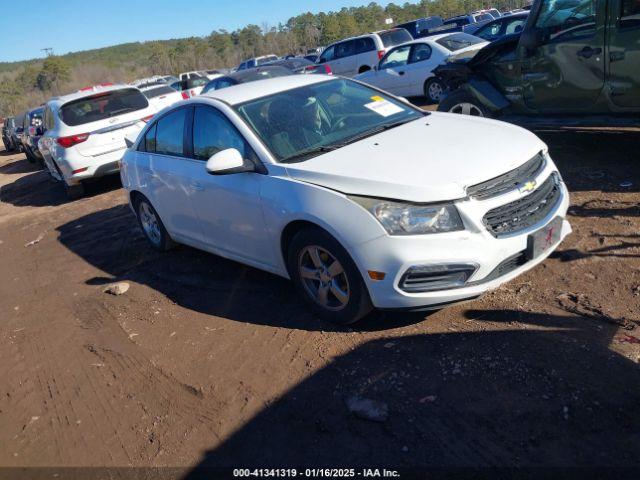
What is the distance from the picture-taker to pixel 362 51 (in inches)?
690

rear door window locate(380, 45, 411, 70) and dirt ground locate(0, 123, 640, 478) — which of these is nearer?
dirt ground locate(0, 123, 640, 478)

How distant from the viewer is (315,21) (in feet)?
275

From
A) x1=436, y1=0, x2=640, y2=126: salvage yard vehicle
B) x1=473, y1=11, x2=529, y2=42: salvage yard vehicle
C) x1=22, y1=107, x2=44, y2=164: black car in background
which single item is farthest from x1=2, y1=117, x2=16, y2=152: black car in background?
x1=436, y1=0, x2=640, y2=126: salvage yard vehicle

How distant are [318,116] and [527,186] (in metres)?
1.81

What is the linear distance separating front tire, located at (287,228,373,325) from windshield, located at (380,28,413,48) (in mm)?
14796

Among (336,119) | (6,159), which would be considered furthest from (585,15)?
(6,159)

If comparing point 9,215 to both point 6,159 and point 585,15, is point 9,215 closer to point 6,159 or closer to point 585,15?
point 585,15

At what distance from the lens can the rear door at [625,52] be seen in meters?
5.70

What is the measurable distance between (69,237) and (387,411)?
6695 mm

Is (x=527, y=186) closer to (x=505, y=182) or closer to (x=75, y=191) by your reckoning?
(x=505, y=182)

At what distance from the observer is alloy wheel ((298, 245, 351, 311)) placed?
3.98 meters

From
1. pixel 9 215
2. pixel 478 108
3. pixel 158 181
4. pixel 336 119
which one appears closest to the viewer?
pixel 336 119

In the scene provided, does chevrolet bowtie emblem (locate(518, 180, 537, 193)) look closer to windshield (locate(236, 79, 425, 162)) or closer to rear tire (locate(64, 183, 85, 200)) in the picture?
windshield (locate(236, 79, 425, 162))

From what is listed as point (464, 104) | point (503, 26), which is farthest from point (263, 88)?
point (503, 26)
